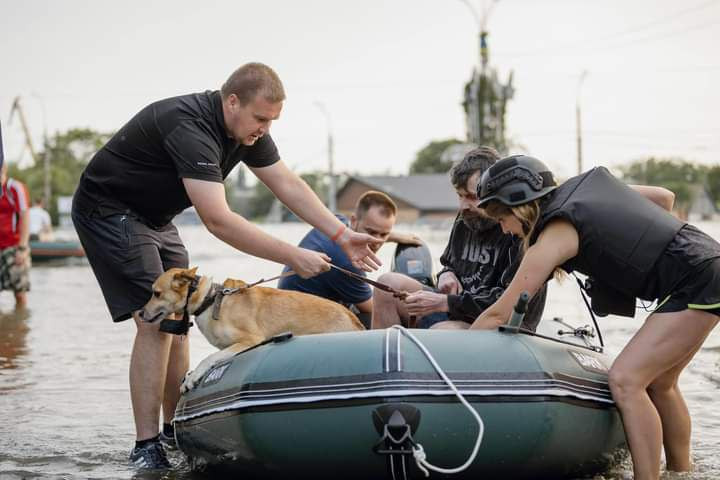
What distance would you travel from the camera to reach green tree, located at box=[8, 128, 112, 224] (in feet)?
337

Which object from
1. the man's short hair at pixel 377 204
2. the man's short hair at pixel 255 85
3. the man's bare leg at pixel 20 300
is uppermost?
the man's short hair at pixel 255 85

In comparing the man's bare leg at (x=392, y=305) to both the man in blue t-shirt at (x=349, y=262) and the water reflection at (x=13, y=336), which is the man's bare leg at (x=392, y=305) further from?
the water reflection at (x=13, y=336)

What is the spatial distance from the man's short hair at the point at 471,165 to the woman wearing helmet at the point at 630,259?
1024 mm

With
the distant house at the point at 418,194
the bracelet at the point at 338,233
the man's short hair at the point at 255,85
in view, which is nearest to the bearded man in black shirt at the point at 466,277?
the bracelet at the point at 338,233

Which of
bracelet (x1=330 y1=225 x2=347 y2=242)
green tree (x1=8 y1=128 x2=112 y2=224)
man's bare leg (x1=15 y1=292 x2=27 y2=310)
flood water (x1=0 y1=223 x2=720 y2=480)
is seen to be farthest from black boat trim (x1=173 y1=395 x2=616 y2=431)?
green tree (x1=8 y1=128 x2=112 y2=224)

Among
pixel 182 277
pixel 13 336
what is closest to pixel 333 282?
pixel 182 277

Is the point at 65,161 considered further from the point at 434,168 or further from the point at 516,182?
the point at 516,182

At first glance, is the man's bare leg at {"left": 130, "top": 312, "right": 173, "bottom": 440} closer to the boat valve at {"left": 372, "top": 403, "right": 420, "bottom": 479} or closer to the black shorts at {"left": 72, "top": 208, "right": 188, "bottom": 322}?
the black shorts at {"left": 72, "top": 208, "right": 188, "bottom": 322}

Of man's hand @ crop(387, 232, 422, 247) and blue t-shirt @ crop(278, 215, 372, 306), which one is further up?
man's hand @ crop(387, 232, 422, 247)

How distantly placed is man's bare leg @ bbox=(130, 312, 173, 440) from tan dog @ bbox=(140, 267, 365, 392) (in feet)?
0.40

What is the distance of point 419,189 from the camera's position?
3757 inches

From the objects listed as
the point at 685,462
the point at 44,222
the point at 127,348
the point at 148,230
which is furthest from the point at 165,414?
the point at 44,222

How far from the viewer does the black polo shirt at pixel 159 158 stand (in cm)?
510

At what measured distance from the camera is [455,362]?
4426 millimetres
